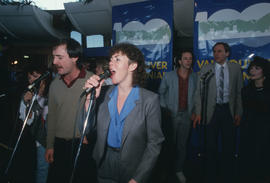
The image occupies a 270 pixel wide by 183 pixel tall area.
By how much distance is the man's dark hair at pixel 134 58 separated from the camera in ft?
5.32

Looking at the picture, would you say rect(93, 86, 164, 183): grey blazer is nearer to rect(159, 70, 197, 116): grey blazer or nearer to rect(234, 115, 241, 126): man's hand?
rect(159, 70, 197, 116): grey blazer

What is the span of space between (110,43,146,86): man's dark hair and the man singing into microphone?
649 millimetres

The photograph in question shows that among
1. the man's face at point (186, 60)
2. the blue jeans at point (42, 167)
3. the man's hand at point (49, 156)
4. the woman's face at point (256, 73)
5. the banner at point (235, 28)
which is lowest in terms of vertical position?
the blue jeans at point (42, 167)

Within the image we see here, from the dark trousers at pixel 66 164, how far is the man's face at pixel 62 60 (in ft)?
2.53

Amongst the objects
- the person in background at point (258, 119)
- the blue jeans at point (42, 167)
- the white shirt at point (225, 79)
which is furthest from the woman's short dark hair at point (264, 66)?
the blue jeans at point (42, 167)

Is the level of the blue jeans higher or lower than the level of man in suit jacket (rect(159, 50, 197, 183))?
lower

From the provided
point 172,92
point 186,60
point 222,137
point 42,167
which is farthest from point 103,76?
point 222,137

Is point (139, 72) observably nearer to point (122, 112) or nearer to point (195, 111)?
point (122, 112)

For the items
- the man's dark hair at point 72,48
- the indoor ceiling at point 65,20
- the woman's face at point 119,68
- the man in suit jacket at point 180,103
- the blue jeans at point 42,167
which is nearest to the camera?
the woman's face at point 119,68

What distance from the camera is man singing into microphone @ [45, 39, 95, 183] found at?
76.4 inches

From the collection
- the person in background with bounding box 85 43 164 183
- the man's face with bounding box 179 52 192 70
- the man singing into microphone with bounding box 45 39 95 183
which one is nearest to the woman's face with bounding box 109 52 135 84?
the person in background with bounding box 85 43 164 183

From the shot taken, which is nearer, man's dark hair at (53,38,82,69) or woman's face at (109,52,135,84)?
woman's face at (109,52,135,84)

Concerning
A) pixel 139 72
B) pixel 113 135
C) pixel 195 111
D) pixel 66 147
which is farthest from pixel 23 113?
pixel 195 111

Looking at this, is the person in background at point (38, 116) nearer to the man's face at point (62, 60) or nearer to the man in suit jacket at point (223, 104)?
the man's face at point (62, 60)
